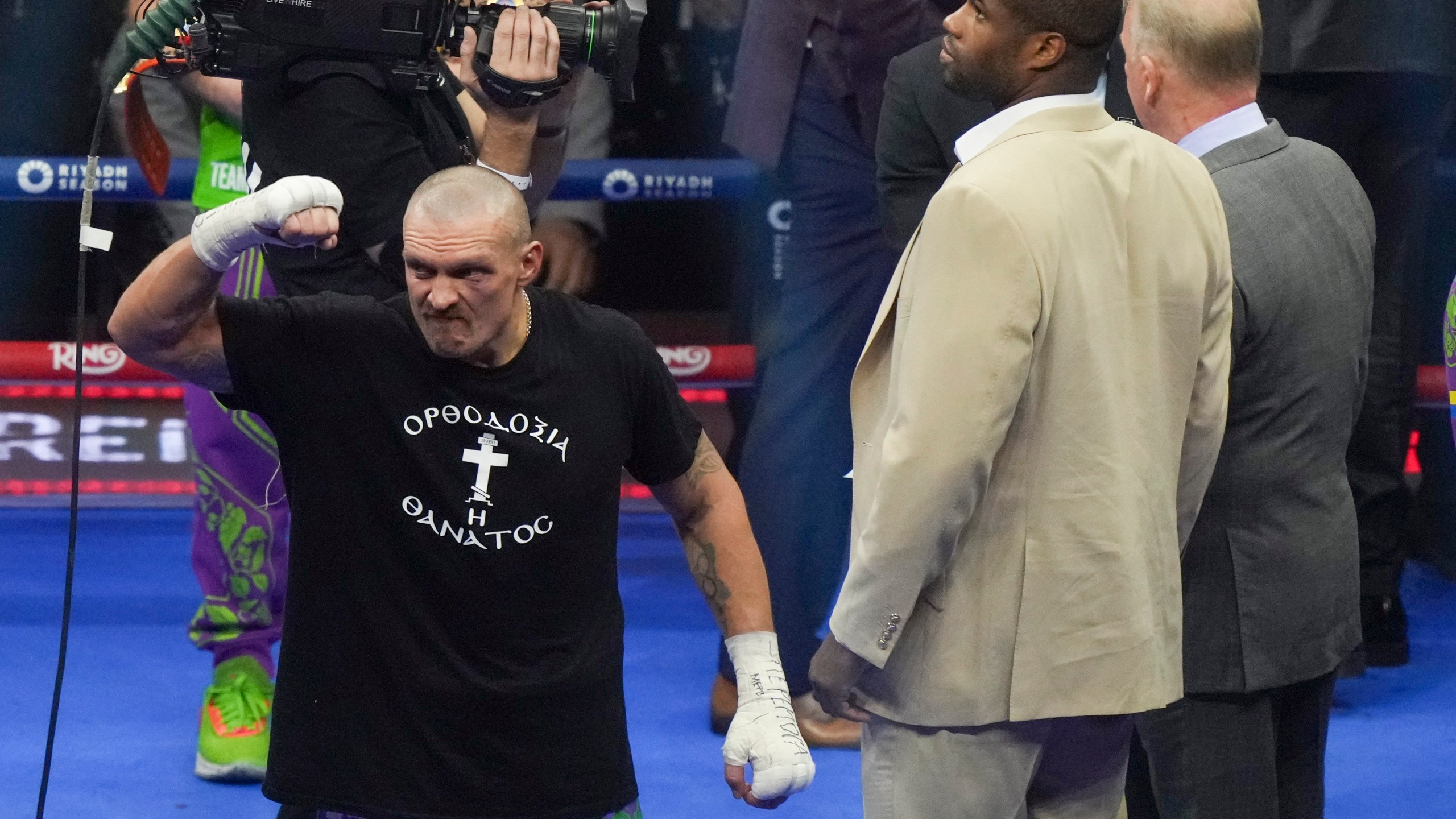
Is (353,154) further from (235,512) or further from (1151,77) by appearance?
(1151,77)

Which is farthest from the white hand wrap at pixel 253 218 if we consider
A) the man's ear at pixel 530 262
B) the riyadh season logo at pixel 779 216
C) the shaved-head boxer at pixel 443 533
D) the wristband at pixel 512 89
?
the riyadh season logo at pixel 779 216

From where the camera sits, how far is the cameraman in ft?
8.63

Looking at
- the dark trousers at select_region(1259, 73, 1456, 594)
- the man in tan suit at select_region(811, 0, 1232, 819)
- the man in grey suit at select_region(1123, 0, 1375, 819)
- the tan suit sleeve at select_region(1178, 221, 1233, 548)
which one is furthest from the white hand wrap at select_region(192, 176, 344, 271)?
the dark trousers at select_region(1259, 73, 1456, 594)

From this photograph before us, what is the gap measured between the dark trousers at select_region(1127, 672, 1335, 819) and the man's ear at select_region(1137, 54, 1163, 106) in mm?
851

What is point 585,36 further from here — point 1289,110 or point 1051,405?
point 1289,110

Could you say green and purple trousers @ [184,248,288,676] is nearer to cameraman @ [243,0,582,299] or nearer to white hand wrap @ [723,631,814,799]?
cameraman @ [243,0,582,299]

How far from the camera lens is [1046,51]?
1.97 meters

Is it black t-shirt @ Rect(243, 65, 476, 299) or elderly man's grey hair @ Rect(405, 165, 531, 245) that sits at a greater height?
elderly man's grey hair @ Rect(405, 165, 531, 245)

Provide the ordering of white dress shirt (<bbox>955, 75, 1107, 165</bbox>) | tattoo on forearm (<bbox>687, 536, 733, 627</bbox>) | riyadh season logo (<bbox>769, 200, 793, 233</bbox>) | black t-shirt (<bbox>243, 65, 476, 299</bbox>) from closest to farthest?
white dress shirt (<bbox>955, 75, 1107, 165</bbox>), tattoo on forearm (<bbox>687, 536, 733, 627</bbox>), black t-shirt (<bbox>243, 65, 476, 299</bbox>), riyadh season logo (<bbox>769, 200, 793, 233</bbox>)

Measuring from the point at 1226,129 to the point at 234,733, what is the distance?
219cm

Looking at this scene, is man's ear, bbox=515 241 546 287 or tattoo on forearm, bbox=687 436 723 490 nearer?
man's ear, bbox=515 241 546 287

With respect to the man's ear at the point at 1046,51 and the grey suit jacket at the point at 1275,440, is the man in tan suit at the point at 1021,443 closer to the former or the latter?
the man's ear at the point at 1046,51

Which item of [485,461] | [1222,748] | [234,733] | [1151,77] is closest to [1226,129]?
[1151,77]

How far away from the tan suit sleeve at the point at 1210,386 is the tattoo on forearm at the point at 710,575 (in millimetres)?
598
